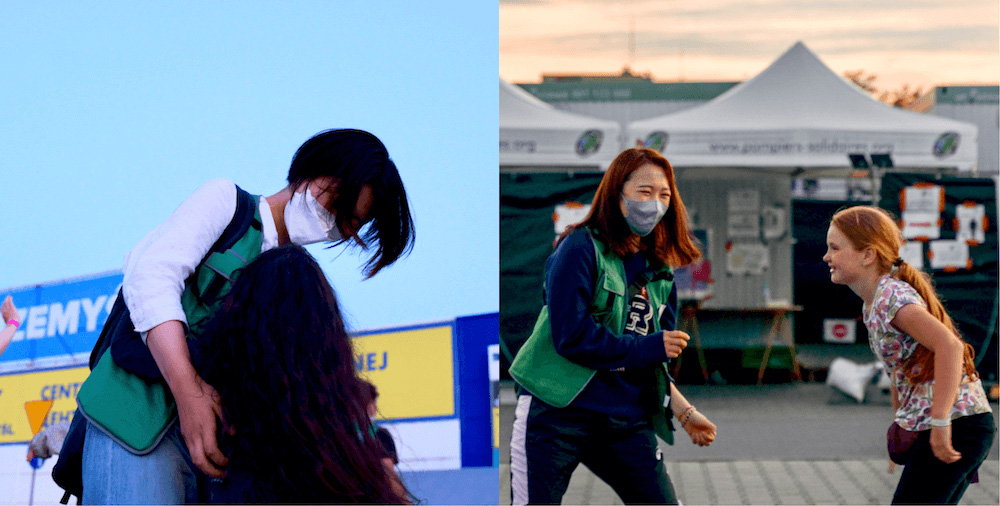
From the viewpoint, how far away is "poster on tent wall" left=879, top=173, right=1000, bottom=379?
27.1ft

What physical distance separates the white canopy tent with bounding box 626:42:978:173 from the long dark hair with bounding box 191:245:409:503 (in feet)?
23.1

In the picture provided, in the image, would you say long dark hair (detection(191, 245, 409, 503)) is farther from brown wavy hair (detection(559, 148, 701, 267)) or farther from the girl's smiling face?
the girl's smiling face

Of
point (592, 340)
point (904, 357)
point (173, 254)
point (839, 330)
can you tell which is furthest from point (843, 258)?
Answer: point (839, 330)

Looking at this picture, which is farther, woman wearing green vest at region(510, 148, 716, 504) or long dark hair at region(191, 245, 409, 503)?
woman wearing green vest at region(510, 148, 716, 504)

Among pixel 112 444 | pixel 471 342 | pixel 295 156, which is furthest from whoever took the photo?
pixel 471 342

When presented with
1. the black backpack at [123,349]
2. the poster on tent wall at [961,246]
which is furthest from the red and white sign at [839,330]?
the black backpack at [123,349]

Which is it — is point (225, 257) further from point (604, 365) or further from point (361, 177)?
point (604, 365)

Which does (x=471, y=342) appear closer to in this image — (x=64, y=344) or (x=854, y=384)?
(x=64, y=344)

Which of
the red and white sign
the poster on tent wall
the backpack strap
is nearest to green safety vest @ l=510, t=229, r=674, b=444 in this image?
the backpack strap

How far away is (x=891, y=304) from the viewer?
2631 mm

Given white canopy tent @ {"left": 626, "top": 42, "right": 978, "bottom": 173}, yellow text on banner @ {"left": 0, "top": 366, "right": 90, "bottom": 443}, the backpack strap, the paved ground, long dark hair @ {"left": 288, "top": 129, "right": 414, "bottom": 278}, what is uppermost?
white canopy tent @ {"left": 626, "top": 42, "right": 978, "bottom": 173}

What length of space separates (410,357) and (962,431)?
1.91 metres

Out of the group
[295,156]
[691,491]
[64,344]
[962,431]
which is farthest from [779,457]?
[295,156]

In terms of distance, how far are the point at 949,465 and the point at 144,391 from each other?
215 centimetres
